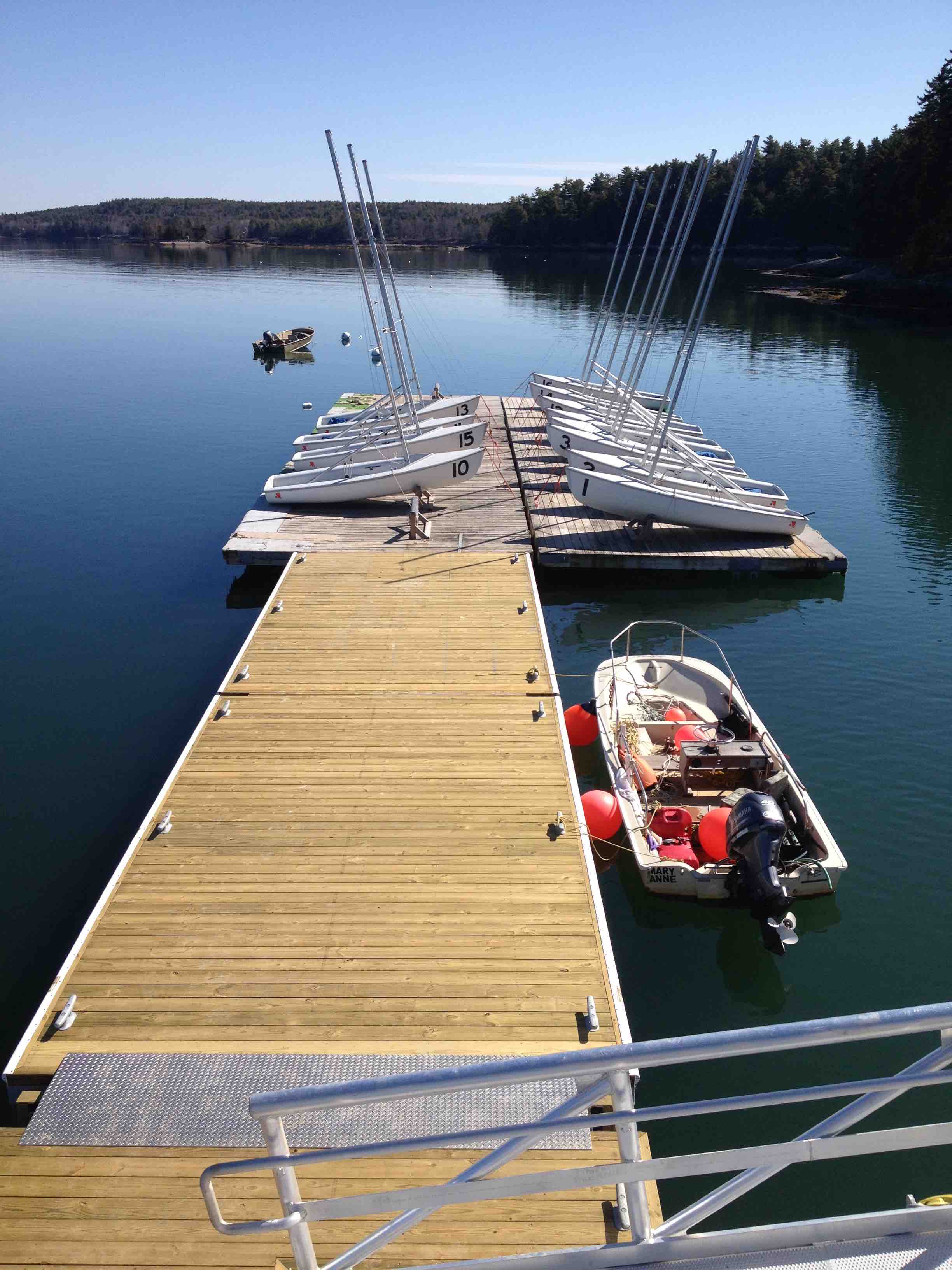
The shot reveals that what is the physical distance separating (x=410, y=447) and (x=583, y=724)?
38.2 ft

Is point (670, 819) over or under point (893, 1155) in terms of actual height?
over

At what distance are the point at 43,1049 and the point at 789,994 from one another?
738cm

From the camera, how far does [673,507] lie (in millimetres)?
20344

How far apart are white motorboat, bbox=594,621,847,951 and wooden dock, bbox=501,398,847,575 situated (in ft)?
18.0

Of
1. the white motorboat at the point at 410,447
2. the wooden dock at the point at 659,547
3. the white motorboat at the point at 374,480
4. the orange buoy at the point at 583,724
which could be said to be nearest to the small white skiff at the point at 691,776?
the orange buoy at the point at 583,724

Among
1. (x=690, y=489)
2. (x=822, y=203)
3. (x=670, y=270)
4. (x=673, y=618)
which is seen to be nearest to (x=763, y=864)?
(x=673, y=618)

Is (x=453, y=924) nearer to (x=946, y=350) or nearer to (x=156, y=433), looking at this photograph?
(x=156, y=433)

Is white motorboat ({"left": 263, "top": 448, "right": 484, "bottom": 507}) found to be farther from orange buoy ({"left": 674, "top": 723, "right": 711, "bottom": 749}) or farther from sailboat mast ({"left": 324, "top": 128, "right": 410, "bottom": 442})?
orange buoy ({"left": 674, "top": 723, "right": 711, "bottom": 749})

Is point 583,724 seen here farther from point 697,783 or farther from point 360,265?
point 360,265

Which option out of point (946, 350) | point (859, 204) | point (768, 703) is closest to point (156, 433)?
point (768, 703)

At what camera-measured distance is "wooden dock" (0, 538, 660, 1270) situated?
5469 millimetres

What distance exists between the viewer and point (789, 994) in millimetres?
9648

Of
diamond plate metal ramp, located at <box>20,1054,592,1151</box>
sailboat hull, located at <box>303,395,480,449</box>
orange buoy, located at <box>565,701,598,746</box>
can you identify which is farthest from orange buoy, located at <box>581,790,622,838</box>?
sailboat hull, located at <box>303,395,480,449</box>

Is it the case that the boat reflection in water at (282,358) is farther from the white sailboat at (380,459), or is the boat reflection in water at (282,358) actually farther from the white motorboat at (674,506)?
the white motorboat at (674,506)
